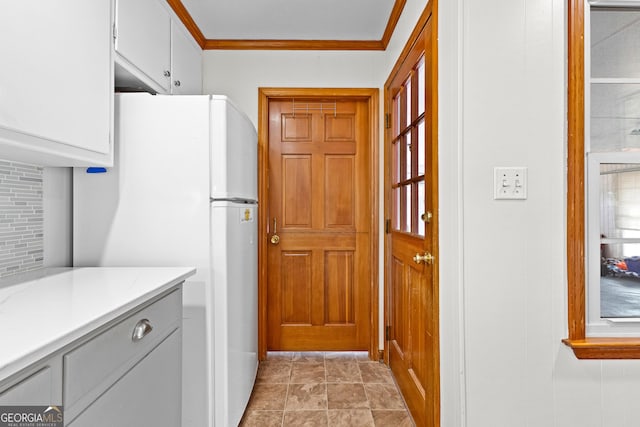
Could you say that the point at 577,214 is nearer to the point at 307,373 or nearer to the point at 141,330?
the point at 141,330

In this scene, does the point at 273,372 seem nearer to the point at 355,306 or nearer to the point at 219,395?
the point at 355,306

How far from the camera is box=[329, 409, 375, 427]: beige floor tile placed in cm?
192

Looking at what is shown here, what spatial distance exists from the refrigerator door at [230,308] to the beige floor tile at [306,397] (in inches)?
11.6

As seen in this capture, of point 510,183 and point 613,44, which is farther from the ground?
point 613,44

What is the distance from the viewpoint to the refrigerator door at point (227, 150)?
5.19 feet

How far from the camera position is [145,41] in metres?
1.75

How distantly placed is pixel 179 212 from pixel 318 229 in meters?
1.40

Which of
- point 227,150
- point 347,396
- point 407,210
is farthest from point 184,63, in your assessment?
point 347,396

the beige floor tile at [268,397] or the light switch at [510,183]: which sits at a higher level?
the light switch at [510,183]

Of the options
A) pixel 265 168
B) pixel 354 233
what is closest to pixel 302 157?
pixel 265 168

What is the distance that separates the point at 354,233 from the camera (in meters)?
2.80

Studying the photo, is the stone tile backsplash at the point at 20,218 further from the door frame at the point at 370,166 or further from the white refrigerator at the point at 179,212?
the door frame at the point at 370,166

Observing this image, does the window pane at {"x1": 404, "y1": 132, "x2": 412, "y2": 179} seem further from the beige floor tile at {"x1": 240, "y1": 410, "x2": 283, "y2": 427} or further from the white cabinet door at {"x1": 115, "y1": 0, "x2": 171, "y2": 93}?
the beige floor tile at {"x1": 240, "y1": 410, "x2": 283, "y2": 427}

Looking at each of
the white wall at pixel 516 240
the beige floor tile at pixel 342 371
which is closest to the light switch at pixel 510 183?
the white wall at pixel 516 240
